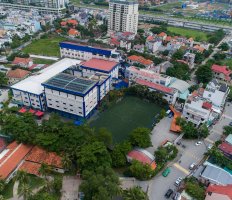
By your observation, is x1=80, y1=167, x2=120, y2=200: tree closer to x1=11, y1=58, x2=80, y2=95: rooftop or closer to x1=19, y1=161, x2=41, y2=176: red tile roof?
x1=19, y1=161, x2=41, y2=176: red tile roof

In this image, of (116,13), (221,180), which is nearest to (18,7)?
(116,13)

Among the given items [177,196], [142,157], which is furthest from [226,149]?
[142,157]

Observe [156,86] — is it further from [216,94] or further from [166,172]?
[166,172]

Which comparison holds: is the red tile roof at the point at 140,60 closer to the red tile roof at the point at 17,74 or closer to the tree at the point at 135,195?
the red tile roof at the point at 17,74

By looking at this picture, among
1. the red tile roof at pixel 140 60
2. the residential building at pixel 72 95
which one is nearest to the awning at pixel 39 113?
the residential building at pixel 72 95

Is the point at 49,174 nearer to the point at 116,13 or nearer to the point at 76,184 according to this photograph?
the point at 76,184

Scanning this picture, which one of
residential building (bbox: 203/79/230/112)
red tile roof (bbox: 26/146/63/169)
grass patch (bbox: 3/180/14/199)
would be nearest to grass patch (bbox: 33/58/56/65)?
red tile roof (bbox: 26/146/63/169)

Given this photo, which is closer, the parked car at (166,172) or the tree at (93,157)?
the tree at (93,157)
